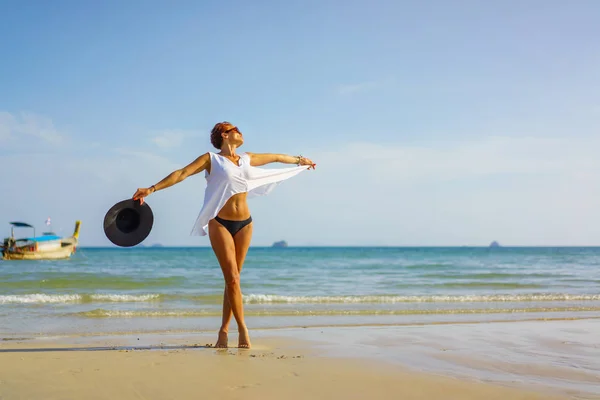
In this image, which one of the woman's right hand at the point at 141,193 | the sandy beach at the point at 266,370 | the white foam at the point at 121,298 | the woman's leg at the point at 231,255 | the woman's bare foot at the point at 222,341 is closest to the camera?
the sandy beach at the point at 266,370

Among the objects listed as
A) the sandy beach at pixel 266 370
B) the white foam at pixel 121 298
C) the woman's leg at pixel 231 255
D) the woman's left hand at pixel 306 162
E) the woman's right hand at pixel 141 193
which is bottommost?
the white foam at pixel 121 298

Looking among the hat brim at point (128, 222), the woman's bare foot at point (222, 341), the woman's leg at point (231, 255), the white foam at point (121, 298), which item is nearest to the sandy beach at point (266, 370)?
the woman's bare foot at point (222, 341)

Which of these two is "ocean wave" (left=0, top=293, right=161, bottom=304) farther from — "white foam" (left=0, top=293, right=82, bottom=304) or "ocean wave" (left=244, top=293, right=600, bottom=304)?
"ocean wave" (left=244, top=293, right=600, bottom=304)

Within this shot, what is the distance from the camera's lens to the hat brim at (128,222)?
5.83 meters

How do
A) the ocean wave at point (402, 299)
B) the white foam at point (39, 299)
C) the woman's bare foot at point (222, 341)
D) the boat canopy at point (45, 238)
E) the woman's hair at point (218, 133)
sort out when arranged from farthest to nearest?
1. the boat canopy at point (45, 238)
2. the ocean wave at point (402, 299)
3. the white foam at point (39, 299)
4. the woman's bare foot at point (222, 341)
5. the woman's hair at point (218, 133)

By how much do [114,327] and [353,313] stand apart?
4.35 m

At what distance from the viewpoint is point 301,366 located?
5.50m

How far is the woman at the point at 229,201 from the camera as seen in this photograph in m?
6.03

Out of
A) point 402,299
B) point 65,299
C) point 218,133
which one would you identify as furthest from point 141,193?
point 402,299

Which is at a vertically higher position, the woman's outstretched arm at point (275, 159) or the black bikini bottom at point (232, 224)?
the woman's outstretched arm at point (275, 159)

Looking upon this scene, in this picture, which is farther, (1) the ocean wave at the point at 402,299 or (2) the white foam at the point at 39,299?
(1) the ocean wave at the point at 402,299

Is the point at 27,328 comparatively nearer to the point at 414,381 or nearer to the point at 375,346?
the point at 375,346

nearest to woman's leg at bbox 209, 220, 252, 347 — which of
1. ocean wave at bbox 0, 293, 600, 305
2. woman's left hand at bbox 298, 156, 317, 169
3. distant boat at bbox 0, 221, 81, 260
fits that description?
woman's left hand at bbox 298, 156, 317, 169

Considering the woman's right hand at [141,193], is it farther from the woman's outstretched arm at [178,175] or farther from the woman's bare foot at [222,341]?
the woman's bare foot at [222,341]
